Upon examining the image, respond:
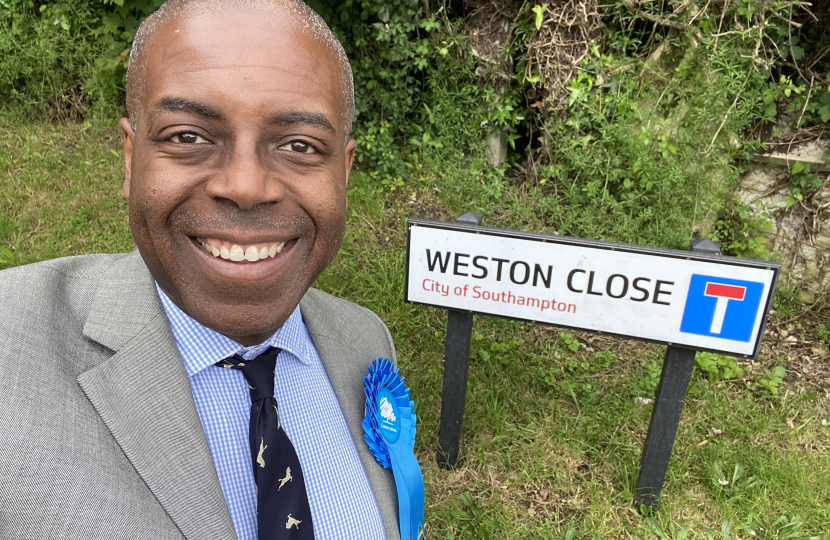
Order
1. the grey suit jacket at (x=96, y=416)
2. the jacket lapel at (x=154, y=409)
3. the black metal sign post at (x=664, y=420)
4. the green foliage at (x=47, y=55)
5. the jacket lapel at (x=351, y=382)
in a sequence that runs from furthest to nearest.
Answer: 1. the green foliage at (x=47, y=55)
2. the black metal sign post at (x=664, y=420)
3. the jacket lapel at (x=351, y=382)
4. the jacket lapel at (x=154, y=409)
5. the grey suit jacket at (x=96, y=416)

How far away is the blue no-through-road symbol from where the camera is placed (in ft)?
6.88

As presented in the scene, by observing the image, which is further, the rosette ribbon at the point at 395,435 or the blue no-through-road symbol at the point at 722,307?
the blue no-through-road symbol at the point at 722,307

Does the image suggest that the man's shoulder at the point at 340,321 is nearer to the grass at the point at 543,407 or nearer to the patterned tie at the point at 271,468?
the patterned tie at the point at 271,468

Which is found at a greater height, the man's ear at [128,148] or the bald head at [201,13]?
the bald head at [201,13]

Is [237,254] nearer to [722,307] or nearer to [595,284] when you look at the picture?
[595,284]

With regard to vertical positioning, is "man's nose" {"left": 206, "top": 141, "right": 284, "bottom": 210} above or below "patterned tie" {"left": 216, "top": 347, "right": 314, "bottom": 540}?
above

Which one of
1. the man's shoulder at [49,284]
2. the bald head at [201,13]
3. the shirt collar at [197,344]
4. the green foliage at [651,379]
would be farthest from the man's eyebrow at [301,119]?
the green foliage at [651,379]

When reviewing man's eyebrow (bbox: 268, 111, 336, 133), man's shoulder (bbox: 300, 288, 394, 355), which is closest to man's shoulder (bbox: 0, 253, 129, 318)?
man's shoulder (bbox: 300, 288, 394, 355)

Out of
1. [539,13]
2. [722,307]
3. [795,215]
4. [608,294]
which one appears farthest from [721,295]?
[539,13]

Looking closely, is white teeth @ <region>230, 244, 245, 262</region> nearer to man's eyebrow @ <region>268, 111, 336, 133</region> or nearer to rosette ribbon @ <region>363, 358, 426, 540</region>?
man's eyebrow @ <region>268, 111, 336, 133</region>

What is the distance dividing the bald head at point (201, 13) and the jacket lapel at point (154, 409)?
40cm

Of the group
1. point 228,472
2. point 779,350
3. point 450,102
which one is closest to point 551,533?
point 228,472

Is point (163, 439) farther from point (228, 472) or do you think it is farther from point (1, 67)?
point (1, 67)

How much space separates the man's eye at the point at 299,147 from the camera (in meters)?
0.95
